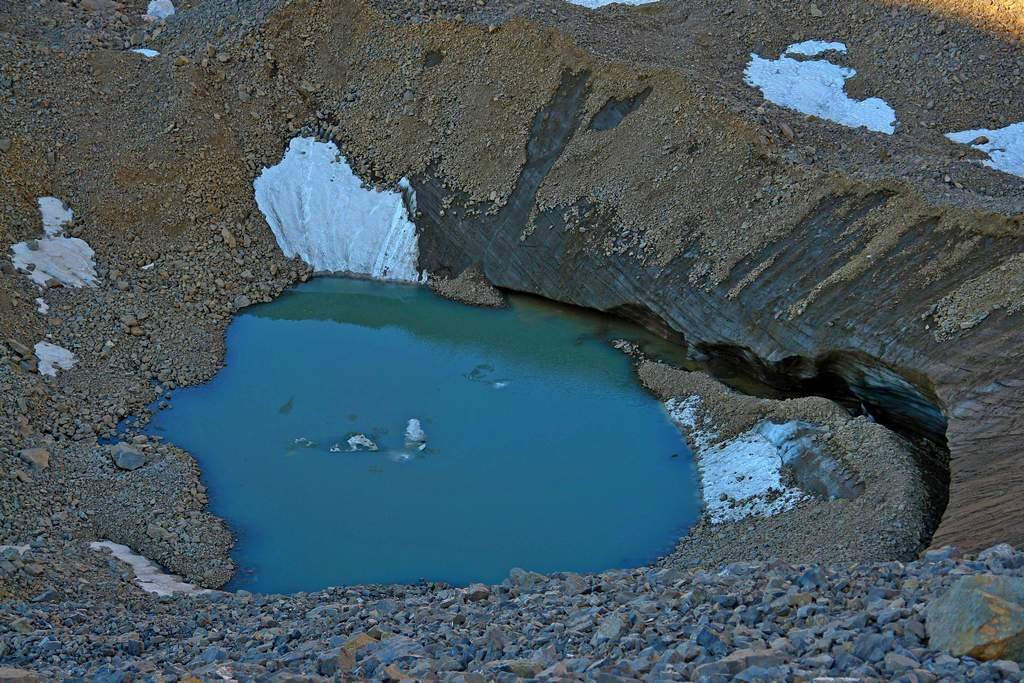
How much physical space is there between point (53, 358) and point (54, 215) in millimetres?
5056

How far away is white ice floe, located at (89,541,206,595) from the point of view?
19.0 metres

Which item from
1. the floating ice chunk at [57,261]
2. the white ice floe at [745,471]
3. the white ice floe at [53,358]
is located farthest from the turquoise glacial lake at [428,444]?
the floating ice chunk at [57,261]

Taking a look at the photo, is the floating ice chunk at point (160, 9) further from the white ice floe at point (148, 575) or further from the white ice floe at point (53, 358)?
the white ice floe at point (148, 575)

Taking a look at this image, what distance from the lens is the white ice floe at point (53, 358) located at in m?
24.2

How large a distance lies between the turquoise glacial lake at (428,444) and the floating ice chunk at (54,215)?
473 centimetres

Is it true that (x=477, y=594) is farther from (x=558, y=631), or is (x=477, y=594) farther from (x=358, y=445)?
(x=358, y=445)

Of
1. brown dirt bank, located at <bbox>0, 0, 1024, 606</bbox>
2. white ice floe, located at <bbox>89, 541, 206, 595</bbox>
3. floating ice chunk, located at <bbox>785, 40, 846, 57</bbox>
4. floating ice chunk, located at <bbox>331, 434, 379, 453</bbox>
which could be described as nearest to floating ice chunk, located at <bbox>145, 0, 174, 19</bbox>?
brown dirt bank, located at <bbox>0, 0, 1024, 606</bbox>

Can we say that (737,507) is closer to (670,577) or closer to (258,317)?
(670,577)

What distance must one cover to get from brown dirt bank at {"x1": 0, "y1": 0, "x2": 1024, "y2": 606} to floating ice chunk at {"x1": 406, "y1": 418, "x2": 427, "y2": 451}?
4.05m

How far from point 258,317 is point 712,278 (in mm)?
10584

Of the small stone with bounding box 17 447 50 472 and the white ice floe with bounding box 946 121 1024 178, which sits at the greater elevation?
the white ice floe with bounding box 946 121 1024 178

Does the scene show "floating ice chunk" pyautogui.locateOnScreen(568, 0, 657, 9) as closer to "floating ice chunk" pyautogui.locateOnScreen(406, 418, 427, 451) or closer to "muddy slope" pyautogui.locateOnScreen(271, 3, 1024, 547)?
"muddy slope" pyautogui.locateOnScreen(271, 3, 1024, 547)

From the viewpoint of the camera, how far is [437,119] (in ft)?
100

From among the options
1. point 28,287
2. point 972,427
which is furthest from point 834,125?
point 28,287
